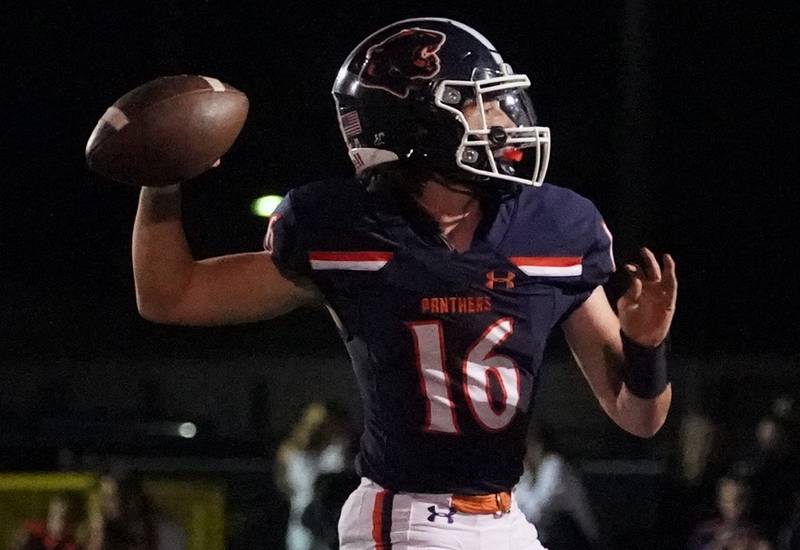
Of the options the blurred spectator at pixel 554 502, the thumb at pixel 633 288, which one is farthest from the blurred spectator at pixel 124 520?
the thumb at pixel 633 288

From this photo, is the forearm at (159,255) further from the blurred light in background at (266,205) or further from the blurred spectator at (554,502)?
the blurred light in background at (266,205)

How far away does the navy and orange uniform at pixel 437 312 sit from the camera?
2.52 metres

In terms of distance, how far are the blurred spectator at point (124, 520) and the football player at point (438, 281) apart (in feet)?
12.1

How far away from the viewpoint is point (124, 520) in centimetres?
615

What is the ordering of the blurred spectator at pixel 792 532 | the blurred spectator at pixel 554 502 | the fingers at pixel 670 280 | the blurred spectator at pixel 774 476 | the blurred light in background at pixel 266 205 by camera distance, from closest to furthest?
the fingers at pixel 670 280 → the blurred spectator at pixel 792 532 → the blurred spectator at pixel 774 476 → the blurred spectator at pixel 554 502 → the blurred light in background at pixel 266 205

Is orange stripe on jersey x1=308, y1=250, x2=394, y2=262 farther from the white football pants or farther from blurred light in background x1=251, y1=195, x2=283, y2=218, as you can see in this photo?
blurred light in background x1=251, y1=195, x2=283, y2=218

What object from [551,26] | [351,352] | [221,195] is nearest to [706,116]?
[551,26]

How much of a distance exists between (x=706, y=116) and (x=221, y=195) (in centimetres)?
465

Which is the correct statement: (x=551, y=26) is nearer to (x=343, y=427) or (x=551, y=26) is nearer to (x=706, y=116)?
(x=706, y=116)

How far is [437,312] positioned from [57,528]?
14.5 ft

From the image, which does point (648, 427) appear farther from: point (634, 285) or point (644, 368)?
point (634, 285)

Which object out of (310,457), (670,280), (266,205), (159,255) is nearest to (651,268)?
(670,280)

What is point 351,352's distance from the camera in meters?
2.65

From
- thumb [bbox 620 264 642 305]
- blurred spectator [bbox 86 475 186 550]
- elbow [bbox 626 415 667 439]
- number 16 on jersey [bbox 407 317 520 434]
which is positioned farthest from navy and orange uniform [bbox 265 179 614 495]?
blurred spectator [bbox 86 475 186 550]
